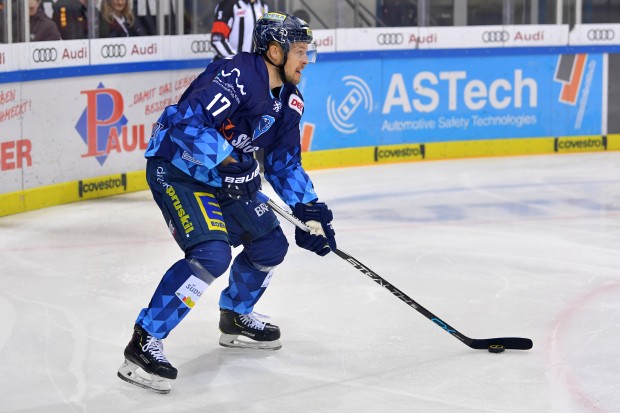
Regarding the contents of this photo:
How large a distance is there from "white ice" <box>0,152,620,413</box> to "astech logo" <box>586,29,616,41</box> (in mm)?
2472

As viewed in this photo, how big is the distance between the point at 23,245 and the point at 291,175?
9.06 ft

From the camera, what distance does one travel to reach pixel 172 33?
9203 millimetres

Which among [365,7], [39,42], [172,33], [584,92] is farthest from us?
[584,92]

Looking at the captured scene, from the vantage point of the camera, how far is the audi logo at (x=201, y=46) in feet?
30.8

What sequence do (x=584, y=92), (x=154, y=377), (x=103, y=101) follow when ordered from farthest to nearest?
(x=584, y=92) → (x=103, y=101) → (x=154, y=377)

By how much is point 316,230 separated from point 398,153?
591cm

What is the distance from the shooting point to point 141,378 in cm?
433

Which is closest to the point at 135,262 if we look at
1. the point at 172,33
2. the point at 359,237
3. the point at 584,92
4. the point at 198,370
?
the point at 359,237

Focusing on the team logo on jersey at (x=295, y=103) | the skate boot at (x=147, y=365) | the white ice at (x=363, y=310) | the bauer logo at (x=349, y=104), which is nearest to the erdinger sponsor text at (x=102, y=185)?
the white ice at (x=363, y=310)

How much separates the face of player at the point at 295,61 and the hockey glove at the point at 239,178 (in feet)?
1.12

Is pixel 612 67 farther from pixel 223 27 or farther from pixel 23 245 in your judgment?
pixel 23 245

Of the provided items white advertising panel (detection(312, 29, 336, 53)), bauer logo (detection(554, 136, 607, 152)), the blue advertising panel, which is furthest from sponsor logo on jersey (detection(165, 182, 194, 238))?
bauer logo (detection(554, 136, 607, 152))

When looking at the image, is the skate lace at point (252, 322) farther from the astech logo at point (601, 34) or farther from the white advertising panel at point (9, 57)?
the astech logo at point (601, 34)

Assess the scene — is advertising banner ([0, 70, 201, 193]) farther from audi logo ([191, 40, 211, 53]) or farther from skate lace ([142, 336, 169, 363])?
skate lace ([142, 336, 169, 363])
